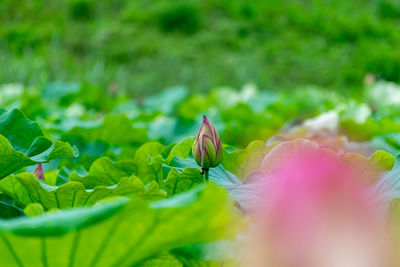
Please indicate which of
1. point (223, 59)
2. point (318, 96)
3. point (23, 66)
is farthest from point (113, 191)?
point (223, 59)

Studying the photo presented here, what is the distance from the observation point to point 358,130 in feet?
6.30

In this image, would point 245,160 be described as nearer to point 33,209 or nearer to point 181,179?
point 181,179

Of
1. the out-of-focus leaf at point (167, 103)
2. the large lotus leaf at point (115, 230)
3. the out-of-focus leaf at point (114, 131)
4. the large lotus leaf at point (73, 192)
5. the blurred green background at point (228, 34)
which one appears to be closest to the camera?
the large lotus leaf at point (115, 230)

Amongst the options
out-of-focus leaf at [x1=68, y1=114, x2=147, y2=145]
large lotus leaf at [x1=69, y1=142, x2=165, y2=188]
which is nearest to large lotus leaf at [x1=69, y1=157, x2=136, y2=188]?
large lotus leaf at [x1=69, y1=142, x2=165, y2=188]

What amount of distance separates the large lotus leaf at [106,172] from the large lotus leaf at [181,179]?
14 centimetres

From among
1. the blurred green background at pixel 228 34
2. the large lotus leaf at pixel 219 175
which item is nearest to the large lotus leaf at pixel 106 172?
the large lotus leaf at pixel 219 175

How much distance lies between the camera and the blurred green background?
34.5ft

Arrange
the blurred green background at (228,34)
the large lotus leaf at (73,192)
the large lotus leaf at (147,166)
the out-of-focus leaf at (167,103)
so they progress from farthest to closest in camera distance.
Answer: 1. the blurred green background at (228,34)
2. the out-of-focus leaf at (167,103)
3. the large lotus leaf at (147,166)
4. the large lotus leaf at (73,192)

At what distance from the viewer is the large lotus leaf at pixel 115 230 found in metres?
0.36

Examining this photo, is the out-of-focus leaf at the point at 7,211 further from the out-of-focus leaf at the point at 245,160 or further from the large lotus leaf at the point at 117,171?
the out-of-focus leaf at the point at 245,160

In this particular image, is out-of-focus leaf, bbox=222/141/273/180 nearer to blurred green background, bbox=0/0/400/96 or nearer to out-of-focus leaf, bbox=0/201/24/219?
out-of-focus leaf, bbox=0/201/24/219

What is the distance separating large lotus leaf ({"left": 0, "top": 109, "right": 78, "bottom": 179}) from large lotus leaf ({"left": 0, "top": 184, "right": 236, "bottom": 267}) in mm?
201

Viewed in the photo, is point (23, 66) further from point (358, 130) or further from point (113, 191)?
point (113, 191)

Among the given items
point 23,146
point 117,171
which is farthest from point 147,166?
point 23,146
